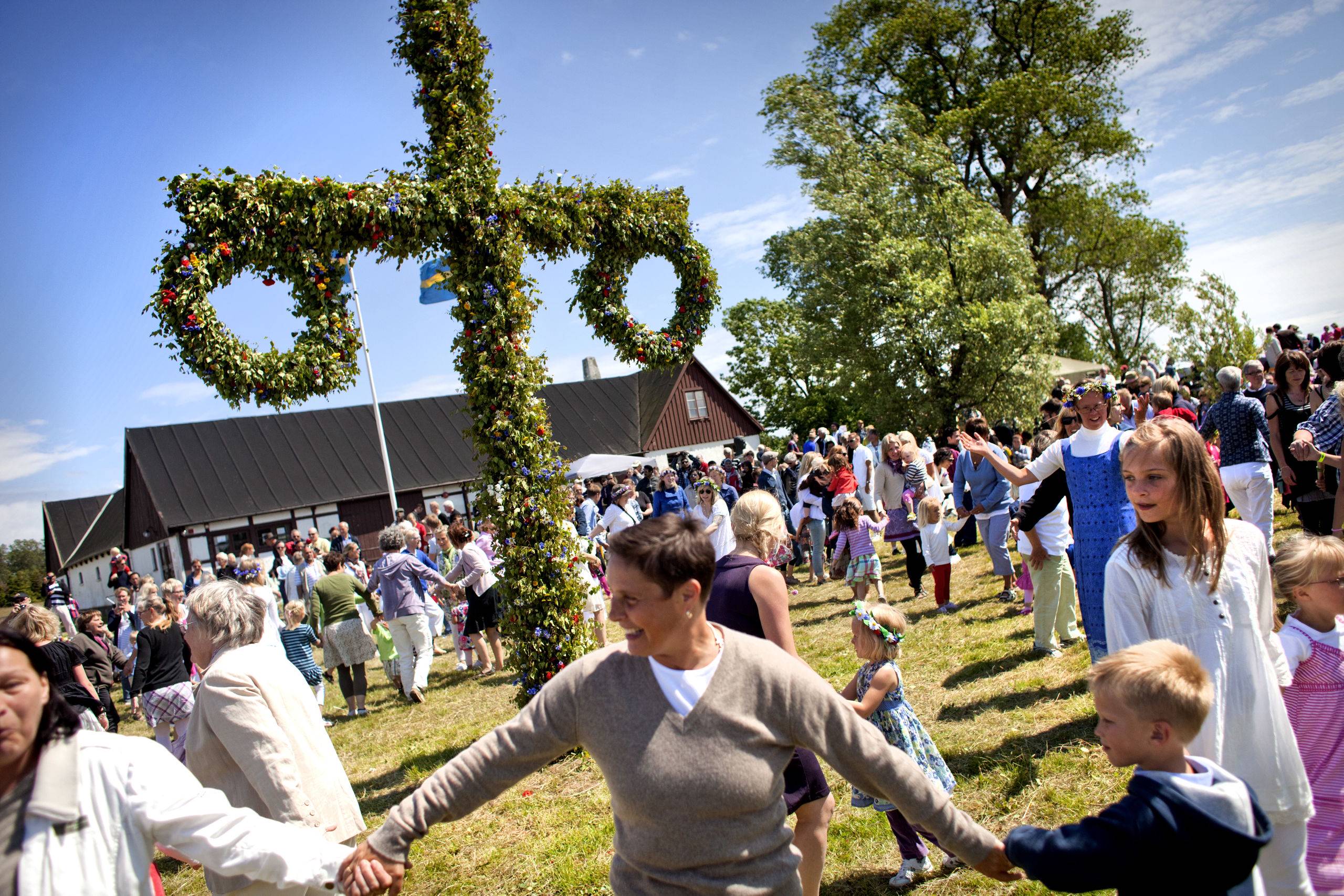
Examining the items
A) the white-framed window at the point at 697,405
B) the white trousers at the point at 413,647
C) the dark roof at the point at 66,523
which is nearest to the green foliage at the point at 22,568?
the dark roof at the point at 66,523

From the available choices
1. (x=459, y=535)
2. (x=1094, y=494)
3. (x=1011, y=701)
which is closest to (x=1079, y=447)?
(x=1094, y=494)

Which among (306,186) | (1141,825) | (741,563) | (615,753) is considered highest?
(306,186)

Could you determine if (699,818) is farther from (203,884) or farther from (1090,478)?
(203,884)

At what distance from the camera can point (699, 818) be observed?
2.35 m

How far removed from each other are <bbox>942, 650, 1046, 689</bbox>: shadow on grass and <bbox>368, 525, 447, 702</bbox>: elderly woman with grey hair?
5851mm

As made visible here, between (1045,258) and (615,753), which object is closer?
(615,753)

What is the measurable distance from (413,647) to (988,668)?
665 centimetres

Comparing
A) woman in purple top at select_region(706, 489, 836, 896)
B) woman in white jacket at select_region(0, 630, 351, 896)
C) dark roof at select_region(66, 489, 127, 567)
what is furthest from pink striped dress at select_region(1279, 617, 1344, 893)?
dark roof at select_region(66, 489, 127, 567)

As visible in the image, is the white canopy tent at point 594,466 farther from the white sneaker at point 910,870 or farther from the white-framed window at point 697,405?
the white sneaker at point 910,870

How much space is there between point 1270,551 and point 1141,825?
7.48 metres

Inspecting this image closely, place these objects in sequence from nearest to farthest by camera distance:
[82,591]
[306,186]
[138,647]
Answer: [306,186]
[138,647]
[82,591]

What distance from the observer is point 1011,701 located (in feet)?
21.1

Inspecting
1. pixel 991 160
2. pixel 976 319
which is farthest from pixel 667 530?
pixel 991 160

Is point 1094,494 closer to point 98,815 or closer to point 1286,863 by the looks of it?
point 1286,863
